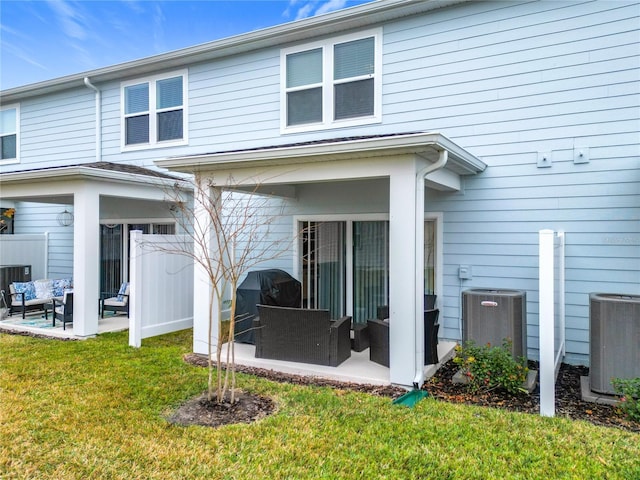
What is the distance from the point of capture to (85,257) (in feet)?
25.0

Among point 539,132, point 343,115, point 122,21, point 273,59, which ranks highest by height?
point 122,21

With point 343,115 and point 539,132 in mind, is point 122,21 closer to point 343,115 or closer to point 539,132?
point 343,115

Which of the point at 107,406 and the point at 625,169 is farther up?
the point at 625,169

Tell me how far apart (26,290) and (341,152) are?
7800mm

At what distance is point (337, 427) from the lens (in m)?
4.07

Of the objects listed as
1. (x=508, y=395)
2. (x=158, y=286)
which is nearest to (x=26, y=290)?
(x=158, y=286)

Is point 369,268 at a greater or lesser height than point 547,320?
greater

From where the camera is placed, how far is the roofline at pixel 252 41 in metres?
7.21

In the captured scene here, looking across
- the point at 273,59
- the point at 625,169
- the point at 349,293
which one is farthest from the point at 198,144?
the point at 625,169

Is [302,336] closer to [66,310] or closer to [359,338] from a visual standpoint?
[359,338]

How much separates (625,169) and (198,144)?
771cm

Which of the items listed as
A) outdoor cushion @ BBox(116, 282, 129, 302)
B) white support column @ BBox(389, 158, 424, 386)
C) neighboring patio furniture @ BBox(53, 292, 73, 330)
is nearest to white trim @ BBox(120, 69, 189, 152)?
outdoor cushion @ BBox(116, 282, 129, 302)

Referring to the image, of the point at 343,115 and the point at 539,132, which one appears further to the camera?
the point at 343,115

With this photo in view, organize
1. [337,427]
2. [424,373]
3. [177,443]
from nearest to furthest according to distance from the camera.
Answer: [177,443]
[337,427]
[424,373]
